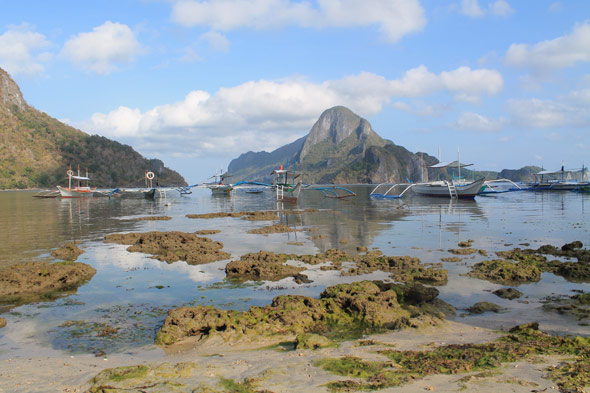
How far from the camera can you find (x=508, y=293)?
964 centimetres

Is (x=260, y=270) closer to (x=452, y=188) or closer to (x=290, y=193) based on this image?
(x=290, y=193)

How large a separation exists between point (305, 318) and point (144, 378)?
11.4 feet

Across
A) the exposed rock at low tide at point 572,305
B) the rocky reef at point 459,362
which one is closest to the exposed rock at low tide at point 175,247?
the rocky reef at point 459,362

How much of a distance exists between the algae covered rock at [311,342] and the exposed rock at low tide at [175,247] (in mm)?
8355

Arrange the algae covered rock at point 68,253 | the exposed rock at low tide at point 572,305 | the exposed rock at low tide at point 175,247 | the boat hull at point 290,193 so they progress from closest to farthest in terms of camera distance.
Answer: the exposed rock at low tide at point 572,305
the exposed rock at low tide at point 175,247
the algae covered rock at point 68,253
the boat hull at point 290,193

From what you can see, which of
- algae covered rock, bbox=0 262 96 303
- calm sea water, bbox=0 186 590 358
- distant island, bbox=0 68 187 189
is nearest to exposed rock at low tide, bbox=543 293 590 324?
calm sea water, bbox=0 186 590 358

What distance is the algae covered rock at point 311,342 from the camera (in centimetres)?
650

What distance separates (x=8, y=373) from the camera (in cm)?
570

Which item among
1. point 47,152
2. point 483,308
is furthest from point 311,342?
point 47,152

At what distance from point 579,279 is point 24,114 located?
209653mm

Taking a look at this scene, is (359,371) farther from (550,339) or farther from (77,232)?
(77,232)

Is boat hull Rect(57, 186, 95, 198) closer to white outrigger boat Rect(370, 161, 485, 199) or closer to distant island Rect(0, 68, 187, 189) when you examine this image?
white outrigger boat Rect(370, 161, 485, 199)

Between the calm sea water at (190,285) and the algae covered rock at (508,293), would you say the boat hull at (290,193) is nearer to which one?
the calm sea water at (190,285)

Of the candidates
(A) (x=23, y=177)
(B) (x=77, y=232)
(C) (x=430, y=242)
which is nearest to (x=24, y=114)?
(A) (x=23, y=177)
